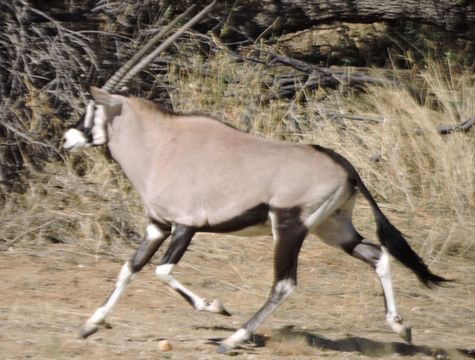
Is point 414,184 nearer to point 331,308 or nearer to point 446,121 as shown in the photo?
point 446,121

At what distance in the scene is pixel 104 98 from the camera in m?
6.09

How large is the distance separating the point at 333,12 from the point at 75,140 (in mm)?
5922

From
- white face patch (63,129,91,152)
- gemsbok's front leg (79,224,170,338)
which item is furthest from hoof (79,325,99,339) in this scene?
white face patch (63,129,91,152)

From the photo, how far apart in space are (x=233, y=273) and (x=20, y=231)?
68.8 inches

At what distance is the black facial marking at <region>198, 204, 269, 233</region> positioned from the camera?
18.9 ft

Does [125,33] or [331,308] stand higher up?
[125,33]

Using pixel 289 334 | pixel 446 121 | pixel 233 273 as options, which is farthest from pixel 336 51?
pixel 289 334

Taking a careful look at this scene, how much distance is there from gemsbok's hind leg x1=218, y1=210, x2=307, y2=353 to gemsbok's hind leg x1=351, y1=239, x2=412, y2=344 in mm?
575

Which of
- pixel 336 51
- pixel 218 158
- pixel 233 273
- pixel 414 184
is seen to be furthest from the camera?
pixel 336 51

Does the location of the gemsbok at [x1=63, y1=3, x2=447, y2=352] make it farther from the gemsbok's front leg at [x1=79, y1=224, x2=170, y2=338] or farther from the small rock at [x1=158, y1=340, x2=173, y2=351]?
the small rock at [x1=158, y1=340, x2=173, y2=351]

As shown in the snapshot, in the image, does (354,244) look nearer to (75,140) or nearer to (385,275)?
(385,275)

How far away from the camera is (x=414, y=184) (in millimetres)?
9742

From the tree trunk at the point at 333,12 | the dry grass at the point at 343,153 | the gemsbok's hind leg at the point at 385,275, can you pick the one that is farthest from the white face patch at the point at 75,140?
the tree trunk at the point at 333,12

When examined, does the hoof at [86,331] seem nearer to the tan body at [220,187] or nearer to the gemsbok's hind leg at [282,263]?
A: the tan body at [220,187]
